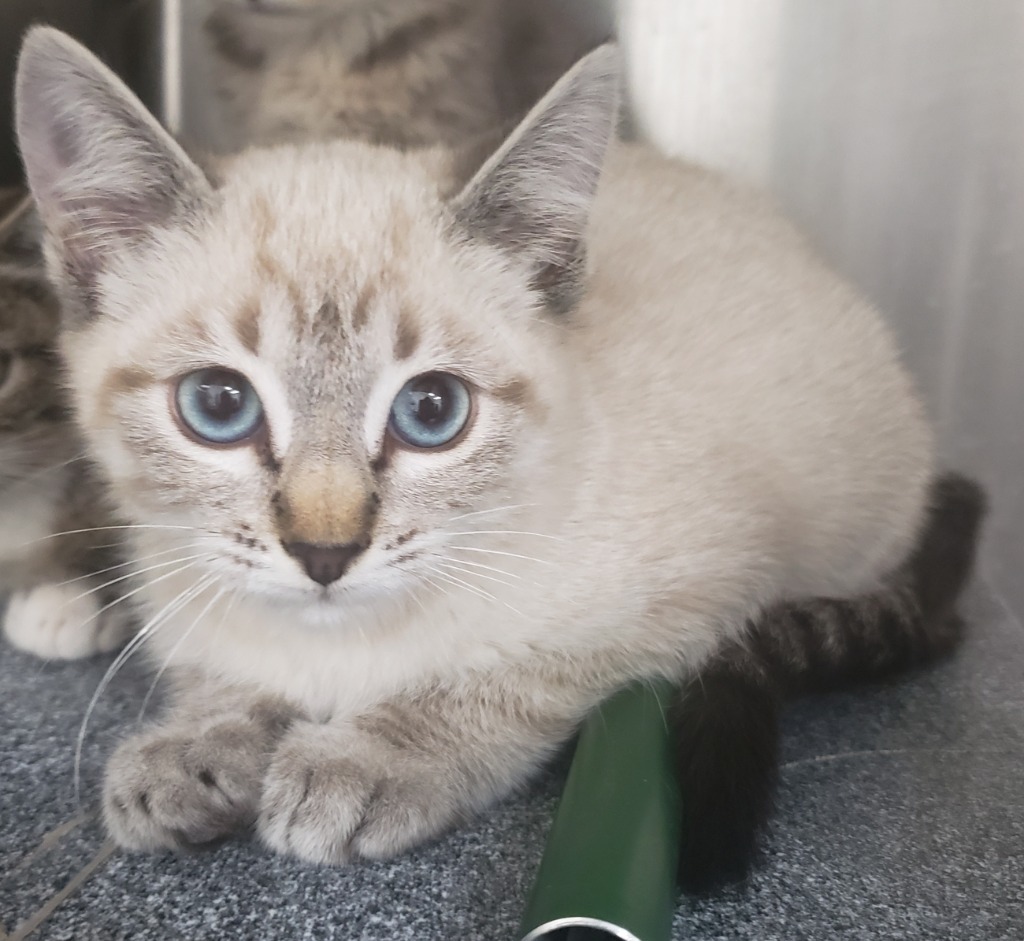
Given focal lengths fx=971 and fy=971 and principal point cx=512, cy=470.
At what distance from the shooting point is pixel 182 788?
0.90 m

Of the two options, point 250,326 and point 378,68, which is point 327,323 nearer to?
point 250,326

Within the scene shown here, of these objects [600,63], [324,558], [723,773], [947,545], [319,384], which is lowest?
[947,545]

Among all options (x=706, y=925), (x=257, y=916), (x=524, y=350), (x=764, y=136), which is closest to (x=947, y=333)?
(x=764, y=136)

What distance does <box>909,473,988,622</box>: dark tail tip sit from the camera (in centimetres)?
136

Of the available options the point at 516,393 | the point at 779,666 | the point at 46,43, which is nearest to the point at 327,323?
the point at 516,393

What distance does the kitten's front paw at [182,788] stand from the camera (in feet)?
2.89

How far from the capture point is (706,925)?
2.69 ft

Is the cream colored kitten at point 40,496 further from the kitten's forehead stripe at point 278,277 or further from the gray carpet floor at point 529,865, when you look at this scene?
the kitten's forehead stripe at point 278,277

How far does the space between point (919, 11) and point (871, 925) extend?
1454 mm

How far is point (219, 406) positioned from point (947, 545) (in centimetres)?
110

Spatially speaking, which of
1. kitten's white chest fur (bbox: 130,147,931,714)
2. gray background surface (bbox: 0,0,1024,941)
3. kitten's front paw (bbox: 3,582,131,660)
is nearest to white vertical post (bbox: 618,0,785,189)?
gray background surface (bbox: 0,0,1024,941)

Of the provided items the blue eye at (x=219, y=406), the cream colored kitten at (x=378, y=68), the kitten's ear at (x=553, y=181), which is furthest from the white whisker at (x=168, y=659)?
the cream colored kitten at (x=378, y=68)

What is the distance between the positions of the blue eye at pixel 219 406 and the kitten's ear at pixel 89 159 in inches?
6.8

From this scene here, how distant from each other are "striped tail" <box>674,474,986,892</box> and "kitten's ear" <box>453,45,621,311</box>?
1.41 ft
